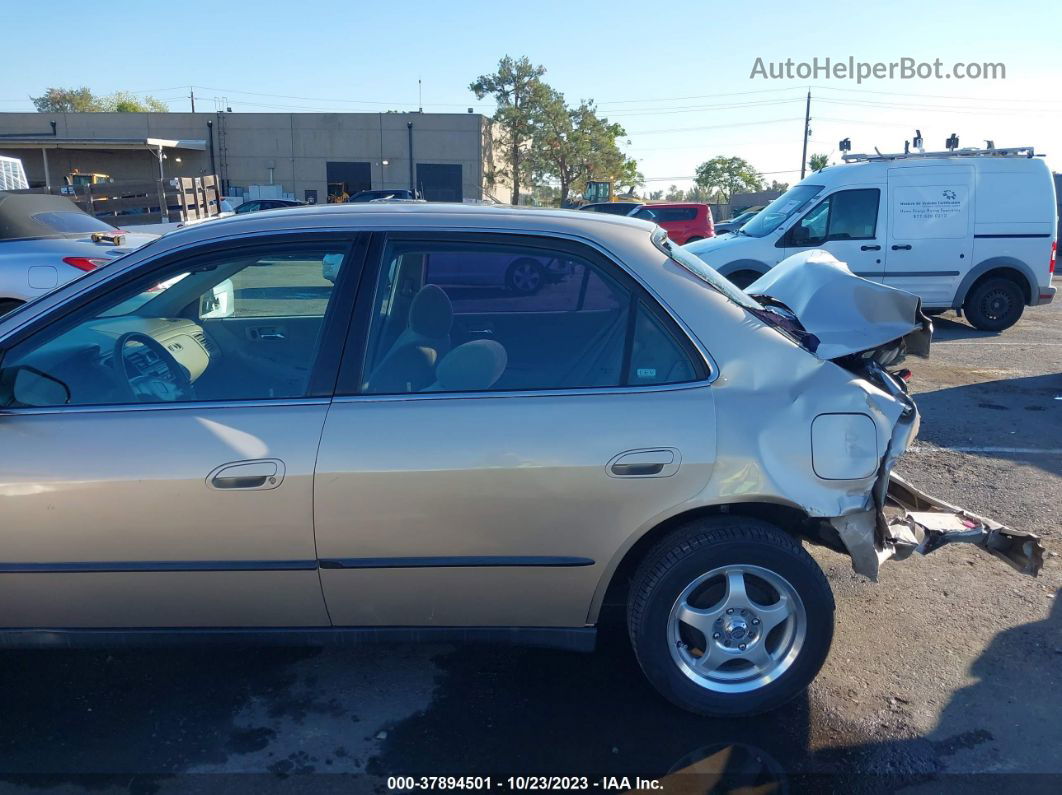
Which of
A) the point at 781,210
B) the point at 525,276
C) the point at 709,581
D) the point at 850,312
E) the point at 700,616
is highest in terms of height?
the point at 781,210

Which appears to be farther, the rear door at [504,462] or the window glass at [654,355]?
the window glass at [654,355]

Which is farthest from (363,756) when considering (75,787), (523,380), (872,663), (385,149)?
(385,149)

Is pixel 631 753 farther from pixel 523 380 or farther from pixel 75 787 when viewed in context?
pixel 75 787

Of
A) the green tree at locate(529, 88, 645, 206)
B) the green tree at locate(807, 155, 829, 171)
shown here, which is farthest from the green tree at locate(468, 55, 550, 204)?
the green tree at locate(807, 155, 829, 171)

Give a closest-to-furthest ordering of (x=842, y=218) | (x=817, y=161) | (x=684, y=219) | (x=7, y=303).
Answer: (x=7, y=303) → (x=842, y=218) → (x=684, y=219) → (x=817, y=161)

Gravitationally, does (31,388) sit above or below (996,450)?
above

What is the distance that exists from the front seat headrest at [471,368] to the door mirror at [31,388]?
1.27 meters

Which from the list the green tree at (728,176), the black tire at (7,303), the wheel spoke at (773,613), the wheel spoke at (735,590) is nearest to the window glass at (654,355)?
the wheel spoke at (735,590)

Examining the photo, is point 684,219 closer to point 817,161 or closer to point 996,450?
point 996,450

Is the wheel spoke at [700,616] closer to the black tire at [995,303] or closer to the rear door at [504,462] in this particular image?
the rear door at [504,462]

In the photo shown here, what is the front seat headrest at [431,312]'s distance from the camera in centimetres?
321

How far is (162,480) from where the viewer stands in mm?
2766

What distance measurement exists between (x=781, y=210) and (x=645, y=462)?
9.92 m

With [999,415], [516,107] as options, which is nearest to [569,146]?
[516,107]
